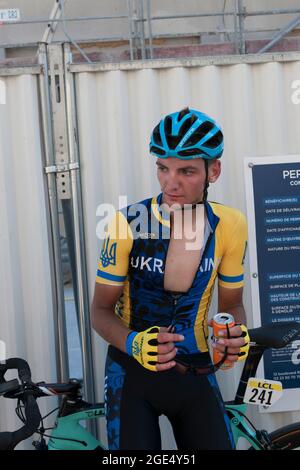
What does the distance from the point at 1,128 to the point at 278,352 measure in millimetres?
2005

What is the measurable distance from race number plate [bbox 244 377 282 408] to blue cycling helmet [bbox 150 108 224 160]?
45.7 inches

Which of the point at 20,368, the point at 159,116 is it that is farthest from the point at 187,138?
the point at 20,368

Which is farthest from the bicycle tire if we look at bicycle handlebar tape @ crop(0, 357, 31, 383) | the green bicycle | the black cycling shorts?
bicycle handlebar tape @ crop(0, 357, 31, 383)

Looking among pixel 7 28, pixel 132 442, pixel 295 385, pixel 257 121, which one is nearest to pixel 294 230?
pixel 257 121

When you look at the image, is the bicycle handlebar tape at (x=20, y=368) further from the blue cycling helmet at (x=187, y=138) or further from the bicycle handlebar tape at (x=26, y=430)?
the blue cycling helmet at (x=187, y=138)

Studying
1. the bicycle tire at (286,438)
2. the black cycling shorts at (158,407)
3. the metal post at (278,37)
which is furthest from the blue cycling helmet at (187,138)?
the metal post at (278,37)

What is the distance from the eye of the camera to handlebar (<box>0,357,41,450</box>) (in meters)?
2.46

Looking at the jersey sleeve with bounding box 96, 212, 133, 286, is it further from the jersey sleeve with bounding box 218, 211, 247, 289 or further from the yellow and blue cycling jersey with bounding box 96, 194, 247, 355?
the jersey sleeve with bounding box 218, 211, 247, 289

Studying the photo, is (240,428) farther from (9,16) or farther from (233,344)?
(9,16)

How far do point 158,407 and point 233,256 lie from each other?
0.73 meters

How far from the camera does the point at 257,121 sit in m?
3.86

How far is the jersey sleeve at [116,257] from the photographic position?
9.41 ft

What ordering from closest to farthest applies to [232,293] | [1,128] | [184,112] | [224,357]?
[224,357] → [184,112] → [232,293] → [1,128]
